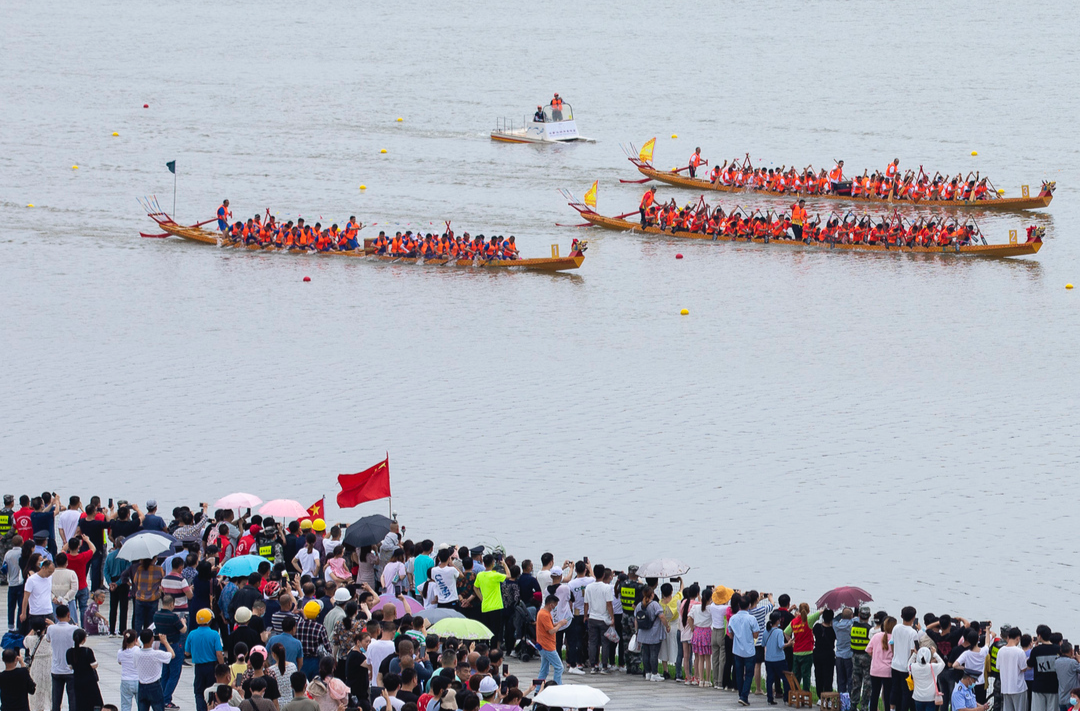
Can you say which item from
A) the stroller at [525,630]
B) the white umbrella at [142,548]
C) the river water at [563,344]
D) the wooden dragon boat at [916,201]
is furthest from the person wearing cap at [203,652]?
the wooden dragon boat at [916,201]

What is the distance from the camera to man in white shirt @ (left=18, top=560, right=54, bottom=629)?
10.4m

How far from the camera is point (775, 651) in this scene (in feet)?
36.4

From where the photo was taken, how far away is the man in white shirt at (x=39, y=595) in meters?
10.4

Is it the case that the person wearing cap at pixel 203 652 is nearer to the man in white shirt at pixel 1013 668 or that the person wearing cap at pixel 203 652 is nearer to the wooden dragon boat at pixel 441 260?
the man in white shirt at pixel 1013 668

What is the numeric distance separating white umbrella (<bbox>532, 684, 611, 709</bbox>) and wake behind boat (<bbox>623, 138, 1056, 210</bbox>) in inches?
1372

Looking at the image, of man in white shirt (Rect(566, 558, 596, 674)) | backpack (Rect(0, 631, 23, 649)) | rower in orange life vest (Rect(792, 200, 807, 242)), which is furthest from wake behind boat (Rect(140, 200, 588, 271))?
backpack (Rect(0, 631, 23, 649))

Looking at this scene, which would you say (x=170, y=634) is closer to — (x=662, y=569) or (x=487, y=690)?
(x=487, y=690)

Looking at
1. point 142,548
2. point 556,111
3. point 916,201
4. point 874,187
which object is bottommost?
point 142,548

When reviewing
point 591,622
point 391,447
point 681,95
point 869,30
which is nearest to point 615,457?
point 391,447

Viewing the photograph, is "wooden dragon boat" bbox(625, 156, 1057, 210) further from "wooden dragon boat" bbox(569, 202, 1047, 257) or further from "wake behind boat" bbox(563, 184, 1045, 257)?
"wooden dragon boat" bbox(569, 202, 1047, 257)

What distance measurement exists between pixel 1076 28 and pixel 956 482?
230ft

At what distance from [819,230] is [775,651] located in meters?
26.9

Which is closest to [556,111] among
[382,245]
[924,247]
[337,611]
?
[382,245]

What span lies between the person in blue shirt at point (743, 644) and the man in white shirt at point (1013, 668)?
194 centimetres
